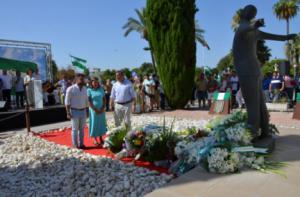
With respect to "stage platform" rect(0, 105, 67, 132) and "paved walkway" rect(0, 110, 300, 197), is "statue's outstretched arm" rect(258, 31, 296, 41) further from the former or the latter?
"stage platform" rect(0, 105, 67, 132)

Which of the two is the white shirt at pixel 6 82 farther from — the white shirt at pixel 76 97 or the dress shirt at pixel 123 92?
the dress shirt at pixel 123 92

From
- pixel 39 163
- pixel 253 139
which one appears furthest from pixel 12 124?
pixel 253 139

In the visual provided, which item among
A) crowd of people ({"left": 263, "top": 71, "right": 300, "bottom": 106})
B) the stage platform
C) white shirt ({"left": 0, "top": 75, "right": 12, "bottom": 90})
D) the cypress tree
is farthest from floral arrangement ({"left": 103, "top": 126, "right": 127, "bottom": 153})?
crowd of people ({"left": 263, "top": 71, "right": 300, "bottom": 106})

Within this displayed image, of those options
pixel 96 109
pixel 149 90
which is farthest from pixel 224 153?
pixel 149 90

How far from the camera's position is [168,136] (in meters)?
5.51

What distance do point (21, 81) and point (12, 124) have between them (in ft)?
8.85

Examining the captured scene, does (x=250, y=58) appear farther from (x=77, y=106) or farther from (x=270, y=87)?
(x=270, y=87)

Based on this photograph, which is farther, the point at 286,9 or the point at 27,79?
the point at 286,9

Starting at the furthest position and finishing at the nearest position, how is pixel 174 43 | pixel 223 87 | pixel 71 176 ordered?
pixel 223 87
pixel 174 43
pixel 71 176

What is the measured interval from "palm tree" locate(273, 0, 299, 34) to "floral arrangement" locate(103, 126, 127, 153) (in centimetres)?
3989

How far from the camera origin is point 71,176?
4855 mm

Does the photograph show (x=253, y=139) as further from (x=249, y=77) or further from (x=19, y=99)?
(x=19, y=99)

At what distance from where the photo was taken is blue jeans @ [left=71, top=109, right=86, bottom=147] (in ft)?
22.6

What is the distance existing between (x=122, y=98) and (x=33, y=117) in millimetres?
5850
